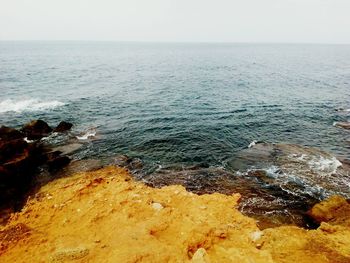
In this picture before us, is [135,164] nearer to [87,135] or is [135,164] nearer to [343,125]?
[87,135]

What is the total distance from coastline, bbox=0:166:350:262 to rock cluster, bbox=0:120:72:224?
7.16 feet

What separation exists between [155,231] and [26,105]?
131 feet

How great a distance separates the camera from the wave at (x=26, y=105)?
139 feet

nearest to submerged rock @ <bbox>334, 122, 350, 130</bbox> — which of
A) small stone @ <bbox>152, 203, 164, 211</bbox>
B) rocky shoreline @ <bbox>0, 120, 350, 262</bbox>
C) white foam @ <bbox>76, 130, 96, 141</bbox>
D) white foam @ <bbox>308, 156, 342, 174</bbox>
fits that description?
rocky shoreline @ <bbox>0, 120, 350, 262</bbox>

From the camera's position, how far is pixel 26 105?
44.6 metres

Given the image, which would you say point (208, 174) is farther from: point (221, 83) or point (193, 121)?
point (221, 83)

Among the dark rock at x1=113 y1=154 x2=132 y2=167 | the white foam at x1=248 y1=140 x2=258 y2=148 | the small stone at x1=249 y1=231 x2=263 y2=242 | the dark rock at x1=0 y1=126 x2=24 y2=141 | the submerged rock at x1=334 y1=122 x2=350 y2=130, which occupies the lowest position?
the submerged rock at x1=334 y1=122 x2=350 y2=130

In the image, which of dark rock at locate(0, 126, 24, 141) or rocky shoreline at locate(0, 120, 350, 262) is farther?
dark rock at locate(0, 126, 24, 141)

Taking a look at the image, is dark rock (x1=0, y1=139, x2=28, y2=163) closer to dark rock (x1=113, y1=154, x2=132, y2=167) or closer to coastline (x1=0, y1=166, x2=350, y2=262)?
coastline (x1=0, y1=166, x2=350, y2=262)

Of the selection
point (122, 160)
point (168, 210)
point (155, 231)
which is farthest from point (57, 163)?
point (155, 231)

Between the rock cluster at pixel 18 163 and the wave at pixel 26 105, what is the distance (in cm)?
1419

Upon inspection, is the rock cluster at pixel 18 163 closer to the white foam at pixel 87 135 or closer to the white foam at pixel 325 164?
the white foam at pixel 87 135

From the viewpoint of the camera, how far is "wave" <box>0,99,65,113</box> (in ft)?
139

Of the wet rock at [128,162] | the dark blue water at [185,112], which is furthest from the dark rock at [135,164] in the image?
the dark blue water at [185,112]
